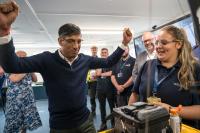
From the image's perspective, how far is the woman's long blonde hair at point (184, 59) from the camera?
1.25 meters

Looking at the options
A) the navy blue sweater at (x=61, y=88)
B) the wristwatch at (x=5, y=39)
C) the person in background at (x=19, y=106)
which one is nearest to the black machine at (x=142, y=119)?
the navy blue sweater at (x=61, y=88)

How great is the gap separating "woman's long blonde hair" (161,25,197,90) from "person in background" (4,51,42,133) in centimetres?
195

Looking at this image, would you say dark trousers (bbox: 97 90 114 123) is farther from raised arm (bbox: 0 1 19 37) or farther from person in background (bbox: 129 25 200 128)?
raised arm (bbox: 0 1 19 37)

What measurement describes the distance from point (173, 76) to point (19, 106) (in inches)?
82.7

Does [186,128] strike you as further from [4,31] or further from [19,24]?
[19,24]

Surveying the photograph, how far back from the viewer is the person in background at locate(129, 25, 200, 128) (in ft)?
4.08

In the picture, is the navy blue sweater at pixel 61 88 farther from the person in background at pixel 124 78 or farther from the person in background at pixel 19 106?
the person in background at pixel 124 78

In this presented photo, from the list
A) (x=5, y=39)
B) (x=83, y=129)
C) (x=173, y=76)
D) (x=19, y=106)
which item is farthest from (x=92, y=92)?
(x=5, y=39)

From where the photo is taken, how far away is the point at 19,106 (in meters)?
2.59

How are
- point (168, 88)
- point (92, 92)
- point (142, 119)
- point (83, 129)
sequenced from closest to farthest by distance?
point (142, 119) < point (168, 88) < point (83, 129) < point (92, 92)

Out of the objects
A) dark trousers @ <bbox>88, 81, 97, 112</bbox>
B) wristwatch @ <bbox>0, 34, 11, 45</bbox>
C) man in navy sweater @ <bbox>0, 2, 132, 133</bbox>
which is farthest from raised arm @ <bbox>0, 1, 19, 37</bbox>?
dark trousers @ <bbox>88, 81, 97, 112</bbox>

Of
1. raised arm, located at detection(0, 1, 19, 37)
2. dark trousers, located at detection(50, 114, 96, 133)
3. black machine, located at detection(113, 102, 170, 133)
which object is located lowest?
dark trousers, located at detection(50, 114, 96, 133)

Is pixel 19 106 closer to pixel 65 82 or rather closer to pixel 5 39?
pixel 65 82

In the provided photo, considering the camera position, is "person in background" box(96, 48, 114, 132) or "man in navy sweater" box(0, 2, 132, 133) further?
"person in background" box(96, 48, 114, 132)
